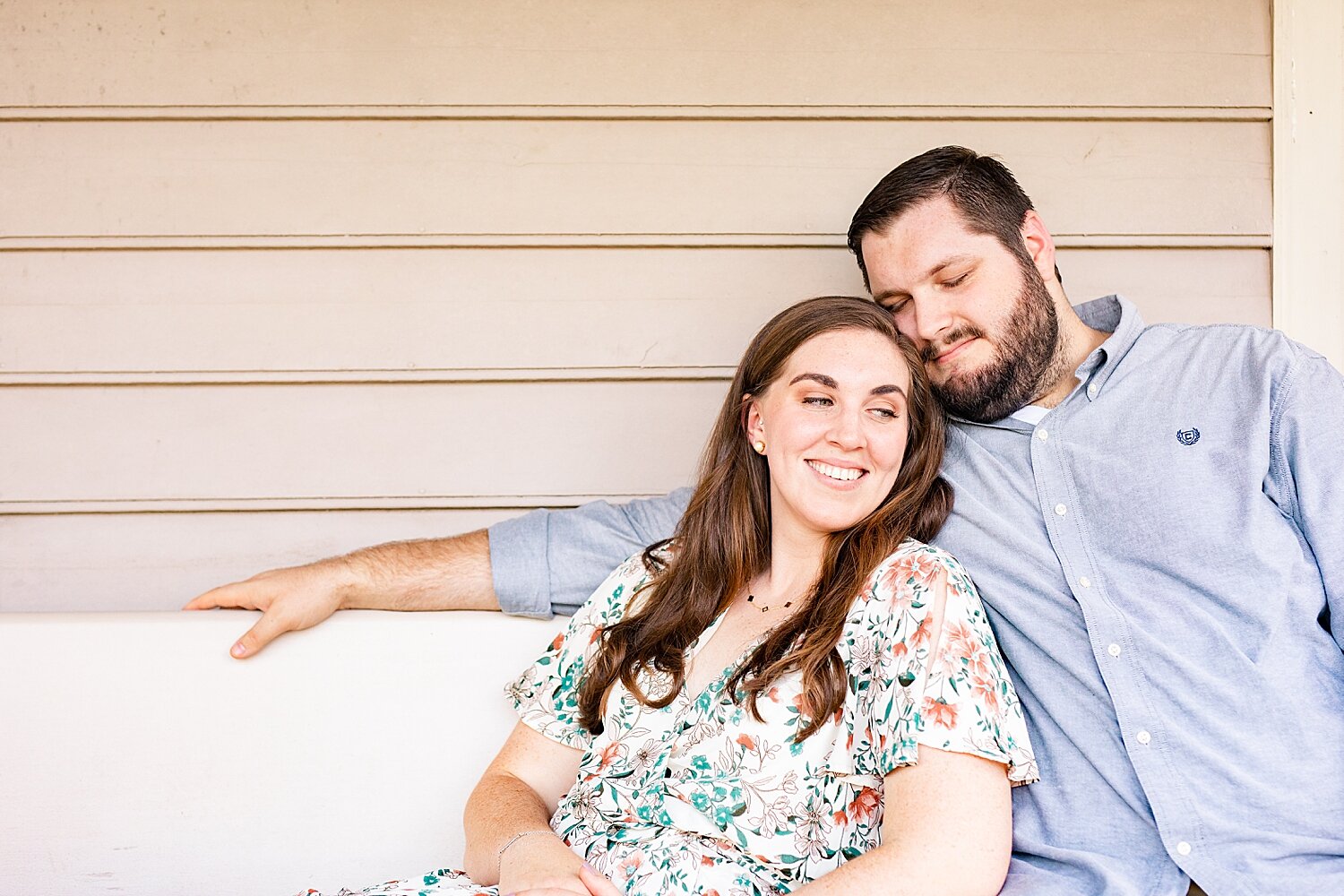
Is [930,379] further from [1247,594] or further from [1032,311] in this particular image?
[1247,594]

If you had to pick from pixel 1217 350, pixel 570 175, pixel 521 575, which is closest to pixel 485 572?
pixel 521 575

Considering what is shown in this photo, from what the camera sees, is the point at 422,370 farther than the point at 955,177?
Yes

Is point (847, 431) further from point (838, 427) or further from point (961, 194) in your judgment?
point (961, 194)

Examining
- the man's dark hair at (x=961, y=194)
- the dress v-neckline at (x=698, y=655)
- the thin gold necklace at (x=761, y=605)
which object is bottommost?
the dress v-neckline at (x=698, y=655)

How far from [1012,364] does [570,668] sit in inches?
34.3

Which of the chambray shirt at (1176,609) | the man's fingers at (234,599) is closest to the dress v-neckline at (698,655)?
the chambray shirt at (1176,609)

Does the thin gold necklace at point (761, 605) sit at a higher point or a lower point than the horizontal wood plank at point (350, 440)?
lower

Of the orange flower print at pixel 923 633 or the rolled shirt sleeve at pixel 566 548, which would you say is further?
the rolled shirt sleeve at pixel 566 548

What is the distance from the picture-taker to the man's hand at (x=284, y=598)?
190 centimetres

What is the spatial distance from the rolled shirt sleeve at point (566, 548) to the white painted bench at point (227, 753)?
0.11 meters

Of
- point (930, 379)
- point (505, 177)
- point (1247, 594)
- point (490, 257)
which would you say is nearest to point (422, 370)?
point (490, 257)

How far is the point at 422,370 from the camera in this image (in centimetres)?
220

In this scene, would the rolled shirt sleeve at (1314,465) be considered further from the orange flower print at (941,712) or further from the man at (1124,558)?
the orange flower print at (941,712)

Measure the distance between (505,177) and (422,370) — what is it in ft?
1.35
